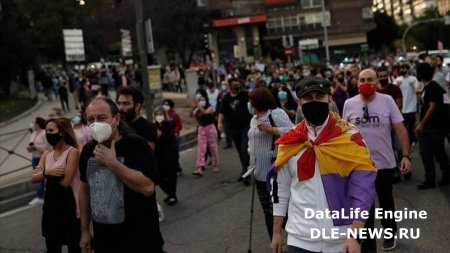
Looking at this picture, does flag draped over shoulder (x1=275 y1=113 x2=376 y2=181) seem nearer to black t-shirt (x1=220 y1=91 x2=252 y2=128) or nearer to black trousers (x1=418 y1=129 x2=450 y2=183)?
black trousers (x1=418 y1=129 x2=450 y2=183)

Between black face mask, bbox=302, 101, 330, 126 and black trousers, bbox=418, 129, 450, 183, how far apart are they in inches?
208

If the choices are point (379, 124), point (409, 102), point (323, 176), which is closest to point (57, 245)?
point (323, 176)

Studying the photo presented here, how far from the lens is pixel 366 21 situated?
8688 centimetres

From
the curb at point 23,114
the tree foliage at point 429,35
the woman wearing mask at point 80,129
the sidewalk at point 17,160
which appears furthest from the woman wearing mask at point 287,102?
the tree foliage at point 429,35

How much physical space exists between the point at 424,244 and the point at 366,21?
8527 cm

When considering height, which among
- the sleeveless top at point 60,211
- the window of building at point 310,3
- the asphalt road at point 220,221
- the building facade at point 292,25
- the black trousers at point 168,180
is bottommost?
the asphalt road at point 220,221

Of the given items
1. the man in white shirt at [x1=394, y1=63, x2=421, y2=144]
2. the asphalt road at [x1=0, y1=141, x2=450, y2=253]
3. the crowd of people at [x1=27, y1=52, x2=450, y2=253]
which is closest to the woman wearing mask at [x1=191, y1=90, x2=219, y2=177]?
the asphalt road at [x1=0, y1=141, x2=450, y2=253]

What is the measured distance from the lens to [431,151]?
26.6ft

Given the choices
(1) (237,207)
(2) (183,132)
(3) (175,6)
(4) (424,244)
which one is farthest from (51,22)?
(4) (424,244)

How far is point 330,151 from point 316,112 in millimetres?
252

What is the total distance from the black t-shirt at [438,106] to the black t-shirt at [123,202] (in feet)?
17.9

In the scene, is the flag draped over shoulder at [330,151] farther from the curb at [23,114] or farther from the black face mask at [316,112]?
the curb at [23,114]

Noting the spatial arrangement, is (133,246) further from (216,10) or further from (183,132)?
(216,10)

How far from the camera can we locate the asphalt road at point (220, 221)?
6215 millimetres
